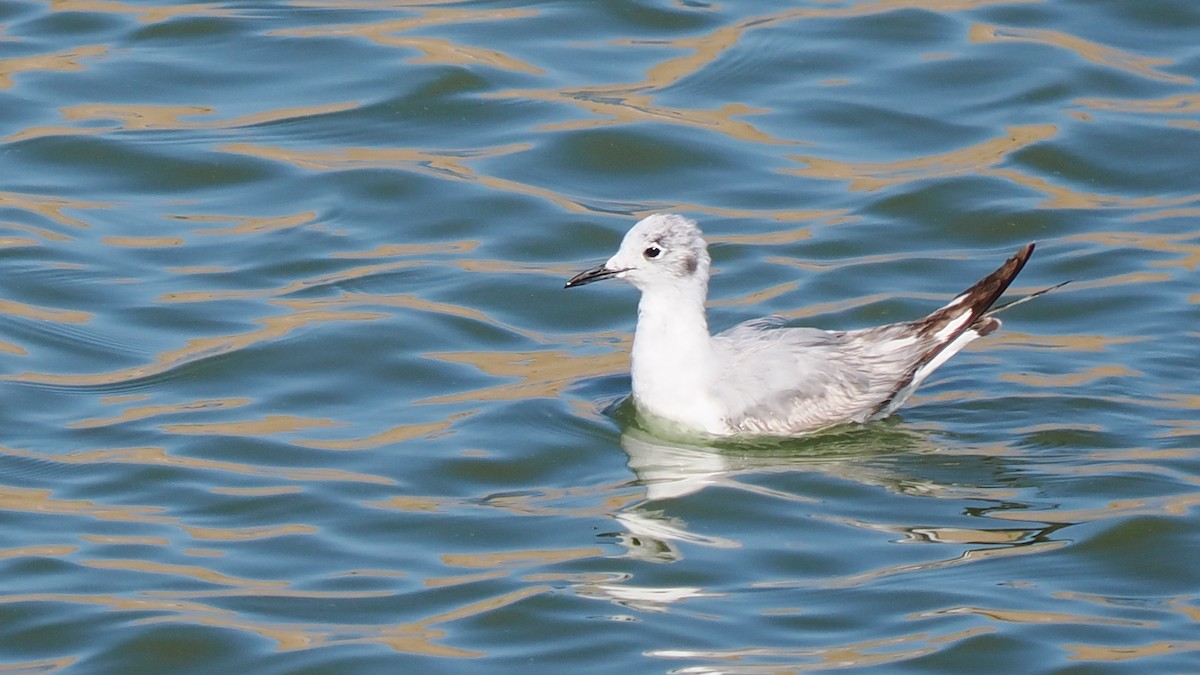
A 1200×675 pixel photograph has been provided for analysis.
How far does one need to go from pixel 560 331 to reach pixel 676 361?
1.47 meters

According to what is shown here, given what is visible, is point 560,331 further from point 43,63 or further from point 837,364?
point 43,63

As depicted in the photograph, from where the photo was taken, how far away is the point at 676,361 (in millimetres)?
9508

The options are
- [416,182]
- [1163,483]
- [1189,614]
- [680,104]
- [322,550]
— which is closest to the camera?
[1189,614]

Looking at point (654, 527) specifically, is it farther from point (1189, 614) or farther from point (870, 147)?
point (870, 147)

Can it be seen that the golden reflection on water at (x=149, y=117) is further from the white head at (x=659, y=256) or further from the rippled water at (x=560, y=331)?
the white head at (x=659, y=256)

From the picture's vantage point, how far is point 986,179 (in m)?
12.7

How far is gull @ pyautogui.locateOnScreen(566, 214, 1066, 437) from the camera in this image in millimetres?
9445

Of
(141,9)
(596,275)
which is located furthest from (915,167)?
(141,9)

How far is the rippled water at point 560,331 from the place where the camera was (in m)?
7.66

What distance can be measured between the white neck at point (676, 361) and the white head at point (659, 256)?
6 cm

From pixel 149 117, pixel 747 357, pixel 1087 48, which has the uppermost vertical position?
pixel 1087 48

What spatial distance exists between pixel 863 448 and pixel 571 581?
6.75ft

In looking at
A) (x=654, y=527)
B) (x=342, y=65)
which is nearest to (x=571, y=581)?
(x=654, y=527)

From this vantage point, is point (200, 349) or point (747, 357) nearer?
point (747, 357)
